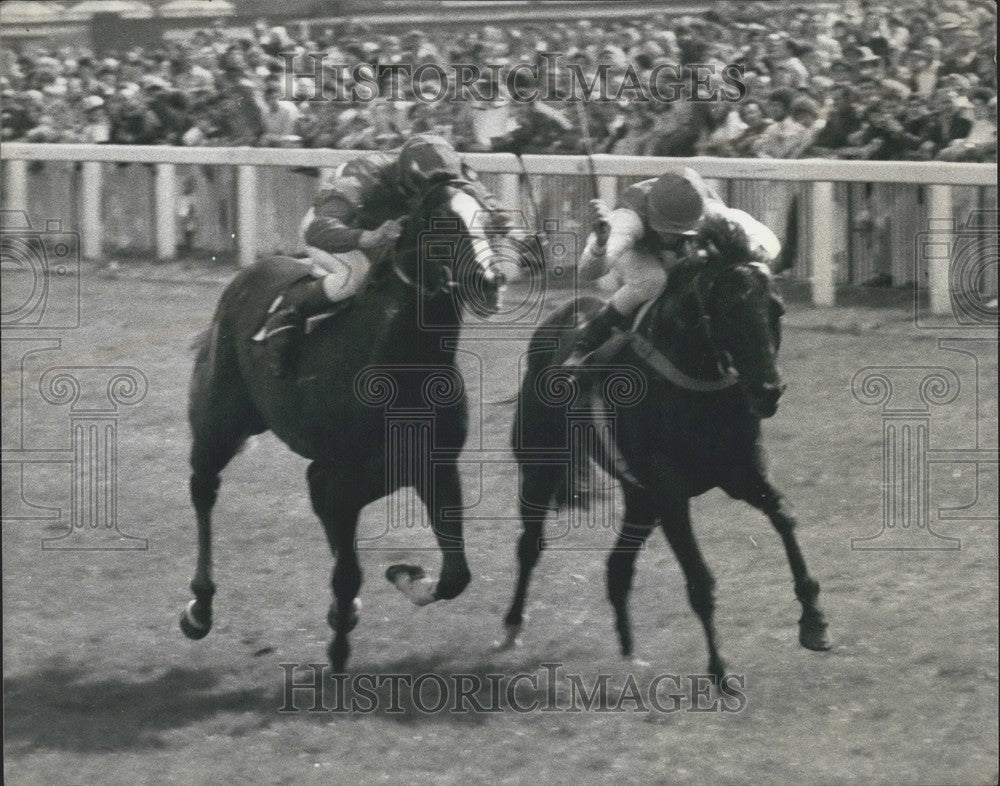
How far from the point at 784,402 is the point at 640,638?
1.32m

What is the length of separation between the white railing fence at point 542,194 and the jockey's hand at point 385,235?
0.72 meters

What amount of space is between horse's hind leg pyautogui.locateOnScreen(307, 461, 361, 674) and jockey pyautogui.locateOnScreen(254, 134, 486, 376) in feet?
2.10

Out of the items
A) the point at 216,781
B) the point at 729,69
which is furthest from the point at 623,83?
the point at 216,781

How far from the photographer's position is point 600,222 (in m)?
8.52

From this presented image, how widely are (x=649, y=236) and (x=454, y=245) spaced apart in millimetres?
793

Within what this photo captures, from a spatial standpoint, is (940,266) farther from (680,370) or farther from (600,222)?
(600,222)

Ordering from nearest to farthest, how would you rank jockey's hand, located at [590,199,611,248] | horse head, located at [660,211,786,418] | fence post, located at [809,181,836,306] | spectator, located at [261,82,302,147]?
horse head, located at [660,211,786,418] < jockey's hand, located at [590,199,611,248] < spectator, located at [261,82,302,147] < fence post, located at [809,181,836,306]

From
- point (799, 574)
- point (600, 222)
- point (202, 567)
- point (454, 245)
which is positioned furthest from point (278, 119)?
point (799, 574)

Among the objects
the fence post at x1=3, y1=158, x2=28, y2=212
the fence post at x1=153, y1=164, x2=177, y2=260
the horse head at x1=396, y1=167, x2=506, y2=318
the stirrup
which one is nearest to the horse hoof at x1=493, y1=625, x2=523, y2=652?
the stirrup

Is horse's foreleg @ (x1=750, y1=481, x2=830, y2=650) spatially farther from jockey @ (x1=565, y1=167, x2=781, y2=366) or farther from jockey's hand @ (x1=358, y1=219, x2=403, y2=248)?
jockey's hand @ (x1=358, y1=219, x2=403, y2=248)

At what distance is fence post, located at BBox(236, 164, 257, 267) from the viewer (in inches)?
380

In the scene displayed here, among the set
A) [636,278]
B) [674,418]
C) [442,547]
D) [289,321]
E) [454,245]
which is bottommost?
[442,547]

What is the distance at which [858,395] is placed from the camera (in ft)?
30.4

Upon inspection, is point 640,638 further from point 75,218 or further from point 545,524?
point 75,218
